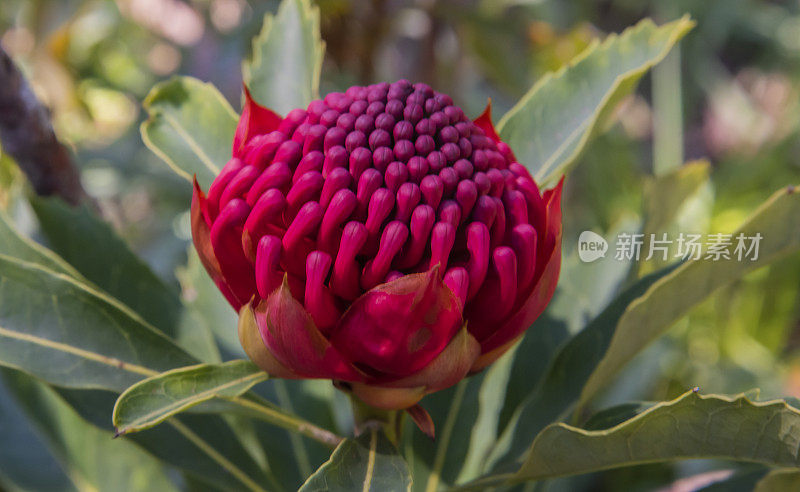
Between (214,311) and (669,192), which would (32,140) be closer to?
(214,311)

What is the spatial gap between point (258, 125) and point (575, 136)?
1.34 ft

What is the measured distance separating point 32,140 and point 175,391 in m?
0.53

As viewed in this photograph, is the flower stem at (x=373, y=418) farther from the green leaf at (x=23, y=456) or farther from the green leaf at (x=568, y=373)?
the green leaf at (x=23, y=456)

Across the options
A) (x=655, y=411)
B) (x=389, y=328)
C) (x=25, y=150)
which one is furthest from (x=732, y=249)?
(x=25, y=150)

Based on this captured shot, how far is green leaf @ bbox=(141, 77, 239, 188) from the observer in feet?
2.87

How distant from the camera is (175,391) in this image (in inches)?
25.0

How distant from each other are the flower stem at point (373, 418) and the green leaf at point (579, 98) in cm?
33

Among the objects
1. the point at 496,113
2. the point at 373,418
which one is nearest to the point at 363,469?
the point at 373,418

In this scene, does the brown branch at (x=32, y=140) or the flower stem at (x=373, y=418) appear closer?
the flower stem at (x=373, y=418)

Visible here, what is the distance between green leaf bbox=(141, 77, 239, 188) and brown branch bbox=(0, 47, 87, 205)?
18 cm

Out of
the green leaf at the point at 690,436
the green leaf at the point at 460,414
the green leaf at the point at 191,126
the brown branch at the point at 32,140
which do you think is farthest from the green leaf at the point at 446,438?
the brown branch at the point at 32,140

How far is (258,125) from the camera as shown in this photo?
720 millimetres

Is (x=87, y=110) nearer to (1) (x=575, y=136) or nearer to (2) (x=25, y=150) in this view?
(2) (x=25, y=150)

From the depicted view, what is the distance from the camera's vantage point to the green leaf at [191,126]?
875mm
